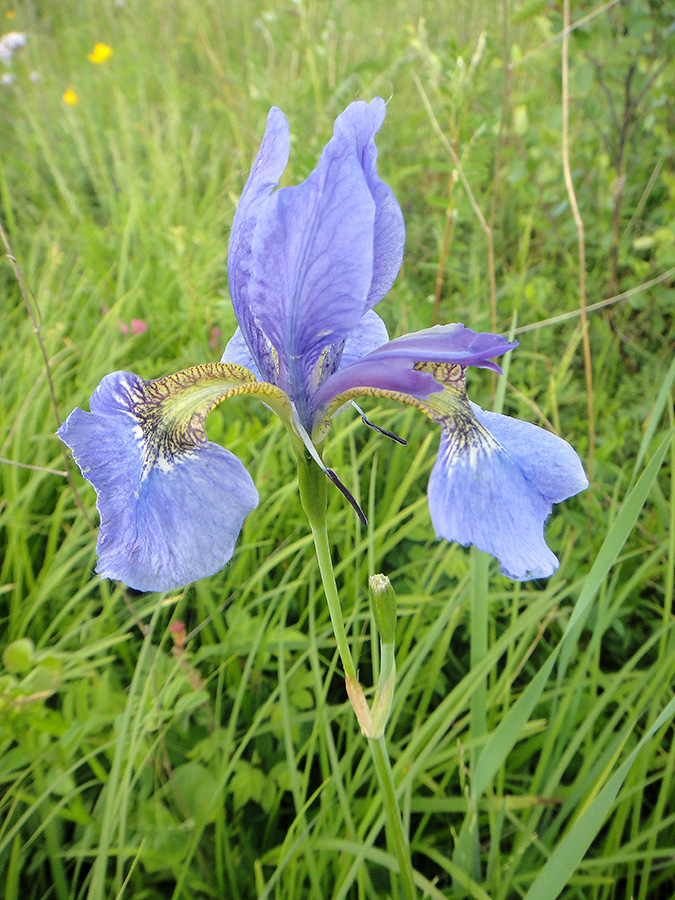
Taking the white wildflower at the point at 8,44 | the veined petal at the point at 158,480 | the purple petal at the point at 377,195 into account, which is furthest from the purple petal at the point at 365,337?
the white wildflower at the point at 8,44

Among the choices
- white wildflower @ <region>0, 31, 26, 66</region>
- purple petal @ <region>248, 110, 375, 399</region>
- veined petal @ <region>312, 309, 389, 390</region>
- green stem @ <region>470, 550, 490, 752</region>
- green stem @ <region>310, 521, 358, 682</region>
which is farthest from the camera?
white wildflower @ <region>0, 31, 26, 66</region>

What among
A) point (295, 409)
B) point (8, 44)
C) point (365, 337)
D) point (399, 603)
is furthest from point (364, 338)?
point (8, 44)

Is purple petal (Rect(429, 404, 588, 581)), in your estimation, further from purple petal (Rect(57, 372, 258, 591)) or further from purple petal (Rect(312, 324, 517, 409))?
purple petal (Rect(57, 372, 258, 591))

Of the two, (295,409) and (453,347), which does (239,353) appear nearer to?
(295,409)

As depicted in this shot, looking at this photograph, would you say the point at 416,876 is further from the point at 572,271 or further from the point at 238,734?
the point at 572,271

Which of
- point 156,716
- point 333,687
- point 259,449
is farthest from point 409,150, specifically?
point 156,716

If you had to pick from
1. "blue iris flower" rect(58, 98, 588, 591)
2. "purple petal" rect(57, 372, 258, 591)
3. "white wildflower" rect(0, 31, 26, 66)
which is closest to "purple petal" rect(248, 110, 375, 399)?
"blue iris flower" rect(58, 98, 588, 591)
